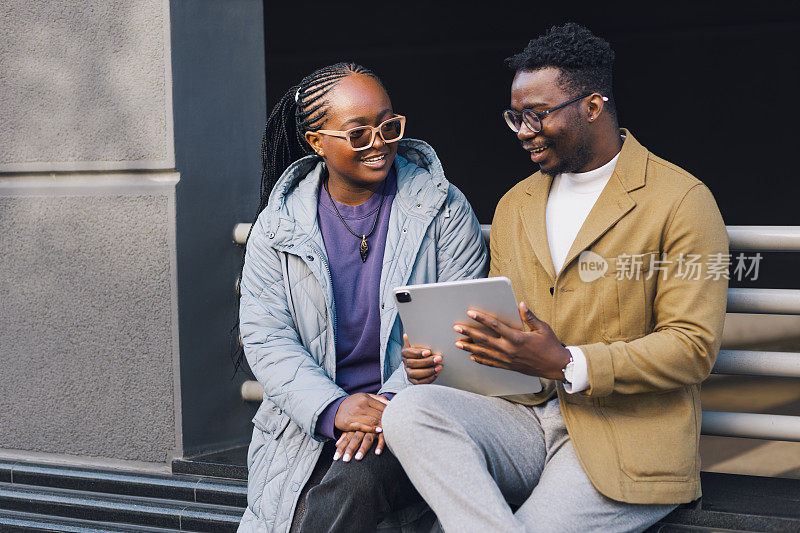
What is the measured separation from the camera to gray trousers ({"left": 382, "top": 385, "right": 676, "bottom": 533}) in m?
2.44

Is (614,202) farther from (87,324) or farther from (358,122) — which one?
(87,324)

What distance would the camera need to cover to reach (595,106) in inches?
109

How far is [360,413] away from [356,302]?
1.43 ft

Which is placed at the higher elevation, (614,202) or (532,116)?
(532,116)

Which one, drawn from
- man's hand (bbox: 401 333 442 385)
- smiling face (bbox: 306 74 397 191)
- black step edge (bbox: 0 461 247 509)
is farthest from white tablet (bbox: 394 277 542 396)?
black step edge (bbox: 0 461 247 509)

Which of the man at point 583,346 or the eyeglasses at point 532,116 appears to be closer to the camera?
the man at point 583,346

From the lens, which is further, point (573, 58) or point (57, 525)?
point (57, 525)

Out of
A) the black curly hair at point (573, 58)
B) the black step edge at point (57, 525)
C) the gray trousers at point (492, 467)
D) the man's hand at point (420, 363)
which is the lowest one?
the black step edge at point (57, 525)

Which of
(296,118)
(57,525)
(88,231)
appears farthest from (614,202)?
(57,525)

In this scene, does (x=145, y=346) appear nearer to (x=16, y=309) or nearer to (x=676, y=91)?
(x=16, y=309)

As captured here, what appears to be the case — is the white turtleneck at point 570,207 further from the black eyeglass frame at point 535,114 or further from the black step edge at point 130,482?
the black step edge at point 130,482

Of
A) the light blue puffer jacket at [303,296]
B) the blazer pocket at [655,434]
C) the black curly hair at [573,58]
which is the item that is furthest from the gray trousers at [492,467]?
the black curly hair at [573,58]

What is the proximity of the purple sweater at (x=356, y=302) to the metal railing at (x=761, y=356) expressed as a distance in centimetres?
113

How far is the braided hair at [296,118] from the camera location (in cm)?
312
